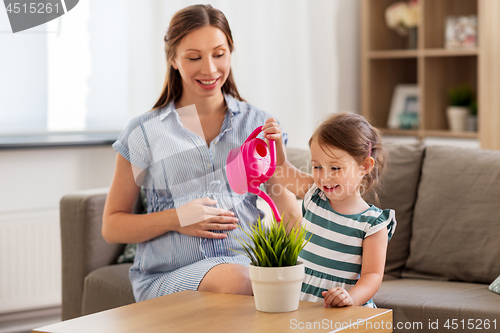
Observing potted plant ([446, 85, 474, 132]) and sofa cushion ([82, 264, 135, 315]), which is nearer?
sofa cushion ([82, 264, 135, 315])

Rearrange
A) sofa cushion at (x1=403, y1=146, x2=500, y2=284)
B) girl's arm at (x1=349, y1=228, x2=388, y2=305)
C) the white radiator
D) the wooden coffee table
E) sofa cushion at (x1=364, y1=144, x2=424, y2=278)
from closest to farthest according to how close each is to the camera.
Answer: the wooden coffee table, girl's arm at (x1=349, y1=228, x2=388, y2=305), sofa cushion at (x1=403, y1=146, x2=500, y2=284), sofa cushion at (x1=364, y1=144, x2=424, y2=278), the white radiator

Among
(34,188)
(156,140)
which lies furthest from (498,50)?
(34,188)

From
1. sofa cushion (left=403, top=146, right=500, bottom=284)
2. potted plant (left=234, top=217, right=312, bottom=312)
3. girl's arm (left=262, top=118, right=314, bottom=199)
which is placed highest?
girl's arm (left=262, top=118, right=314, bottom=199)

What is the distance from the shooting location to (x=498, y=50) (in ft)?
10.0

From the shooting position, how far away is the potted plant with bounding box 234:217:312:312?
1004 mm

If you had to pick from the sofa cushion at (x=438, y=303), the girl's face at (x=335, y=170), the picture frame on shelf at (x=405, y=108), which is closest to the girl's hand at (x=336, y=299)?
the girl's face at (x=335, y=170)

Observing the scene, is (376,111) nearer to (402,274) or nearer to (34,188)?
(402,274)

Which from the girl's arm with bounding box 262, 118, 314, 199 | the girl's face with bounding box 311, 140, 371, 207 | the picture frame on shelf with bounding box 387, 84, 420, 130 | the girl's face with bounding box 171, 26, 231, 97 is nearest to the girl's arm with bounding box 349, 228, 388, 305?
the girl's face with bounding box 311, 140, 371, 207

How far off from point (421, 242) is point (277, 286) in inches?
44.0

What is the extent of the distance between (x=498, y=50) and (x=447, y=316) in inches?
75.3

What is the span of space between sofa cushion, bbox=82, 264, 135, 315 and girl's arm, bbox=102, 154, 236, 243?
38 centimetres

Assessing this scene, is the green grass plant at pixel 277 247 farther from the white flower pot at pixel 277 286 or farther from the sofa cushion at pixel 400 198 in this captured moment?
the sofa cushion at pixel 400 198

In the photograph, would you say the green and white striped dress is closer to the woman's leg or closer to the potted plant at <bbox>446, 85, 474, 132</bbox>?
the woman's leg

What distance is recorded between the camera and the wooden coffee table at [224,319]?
96 centimetres
